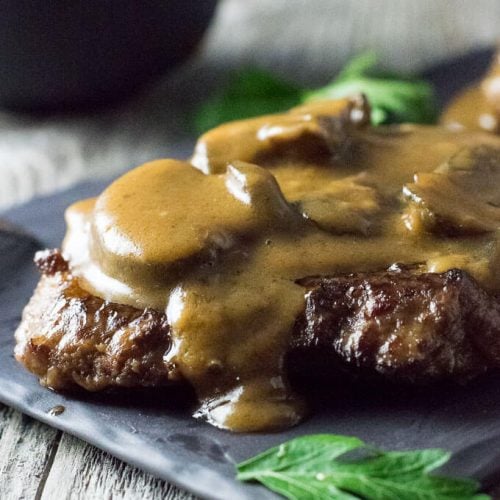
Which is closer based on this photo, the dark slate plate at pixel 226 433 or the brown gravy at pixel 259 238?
the dark slate plate at pixel 226 433

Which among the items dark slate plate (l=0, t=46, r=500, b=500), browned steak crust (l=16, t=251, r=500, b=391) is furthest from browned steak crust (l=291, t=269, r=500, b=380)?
dark slate plate (l=0, t=46, r=500, b=500)

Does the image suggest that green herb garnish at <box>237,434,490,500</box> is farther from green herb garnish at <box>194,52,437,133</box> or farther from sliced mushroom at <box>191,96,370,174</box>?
green herb garnish at <box>194,52,437,133</box>

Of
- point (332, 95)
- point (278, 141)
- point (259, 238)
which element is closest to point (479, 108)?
point (332, 95)

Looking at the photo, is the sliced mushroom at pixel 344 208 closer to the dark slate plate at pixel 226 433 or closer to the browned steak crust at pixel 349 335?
the browned steak crust at pixel 349 335

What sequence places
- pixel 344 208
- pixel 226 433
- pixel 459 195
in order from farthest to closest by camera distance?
pixel 459 195, pixel 344 208, pixel 226 433

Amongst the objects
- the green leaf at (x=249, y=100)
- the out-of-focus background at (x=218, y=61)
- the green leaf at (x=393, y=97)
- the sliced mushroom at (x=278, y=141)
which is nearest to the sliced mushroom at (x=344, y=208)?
the sliced mushroom at (x=278, y=141)

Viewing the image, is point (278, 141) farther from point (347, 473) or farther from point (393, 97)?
point (393, 97)
